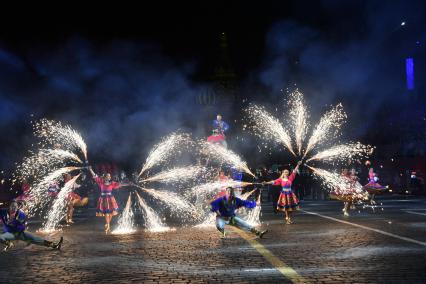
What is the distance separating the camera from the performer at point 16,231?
44.7 ft

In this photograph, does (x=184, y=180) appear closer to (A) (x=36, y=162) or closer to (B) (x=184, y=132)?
(B) (x=184, y=132)

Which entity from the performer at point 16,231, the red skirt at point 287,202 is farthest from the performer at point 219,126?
the performer at point 16,231

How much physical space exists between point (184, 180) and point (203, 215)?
3876 millimetres

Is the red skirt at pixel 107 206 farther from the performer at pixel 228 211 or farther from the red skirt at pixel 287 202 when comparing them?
the red skirt at pixel 287 202

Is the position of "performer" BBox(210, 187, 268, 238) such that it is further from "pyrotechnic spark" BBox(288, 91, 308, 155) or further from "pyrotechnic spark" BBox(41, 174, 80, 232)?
"pyrotechnic spark" BBox(41, 174, 80, 232)

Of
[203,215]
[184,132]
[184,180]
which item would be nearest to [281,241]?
[203,215]

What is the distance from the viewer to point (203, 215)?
25328mm

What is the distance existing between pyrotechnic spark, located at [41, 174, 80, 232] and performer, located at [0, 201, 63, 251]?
6.31m

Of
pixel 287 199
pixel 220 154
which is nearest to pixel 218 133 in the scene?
pixel 220 154

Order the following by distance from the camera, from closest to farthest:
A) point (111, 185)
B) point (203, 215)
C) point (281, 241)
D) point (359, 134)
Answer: point (281, 241) < point (111, 185) < point (203, 215) < point (359, 134)

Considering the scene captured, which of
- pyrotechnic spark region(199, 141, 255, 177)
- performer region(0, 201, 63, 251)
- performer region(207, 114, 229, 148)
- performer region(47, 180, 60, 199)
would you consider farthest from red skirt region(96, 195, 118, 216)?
performer region(207, 114, 229, 148)

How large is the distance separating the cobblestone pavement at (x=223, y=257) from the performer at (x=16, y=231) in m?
0.26

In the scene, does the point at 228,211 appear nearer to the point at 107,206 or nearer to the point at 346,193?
the point at 107,206

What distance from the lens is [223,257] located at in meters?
11.7
